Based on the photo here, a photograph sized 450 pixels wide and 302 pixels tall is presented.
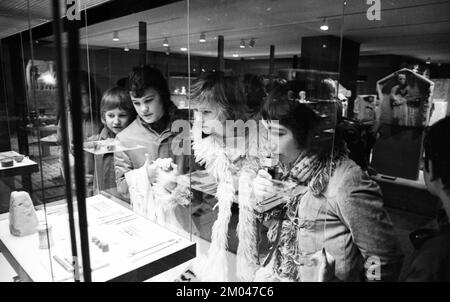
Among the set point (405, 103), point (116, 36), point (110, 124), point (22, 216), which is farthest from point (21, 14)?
point (405, 103)

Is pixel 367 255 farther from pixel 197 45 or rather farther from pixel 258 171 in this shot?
Answer: pixel 197 45

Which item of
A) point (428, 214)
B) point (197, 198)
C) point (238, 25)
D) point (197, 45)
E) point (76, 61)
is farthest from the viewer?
point (197, 198)

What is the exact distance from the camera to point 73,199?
1.84 ft

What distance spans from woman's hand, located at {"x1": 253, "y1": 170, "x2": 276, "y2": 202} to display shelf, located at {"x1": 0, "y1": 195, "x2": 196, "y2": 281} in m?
0.57

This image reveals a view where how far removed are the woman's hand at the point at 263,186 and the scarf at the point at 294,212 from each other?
0.09 meters

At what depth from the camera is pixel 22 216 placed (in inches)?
71.6

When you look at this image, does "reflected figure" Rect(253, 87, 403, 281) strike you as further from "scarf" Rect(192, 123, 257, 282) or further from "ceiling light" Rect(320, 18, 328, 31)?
"ceiling light" Rect(320, 18, 328, 31)

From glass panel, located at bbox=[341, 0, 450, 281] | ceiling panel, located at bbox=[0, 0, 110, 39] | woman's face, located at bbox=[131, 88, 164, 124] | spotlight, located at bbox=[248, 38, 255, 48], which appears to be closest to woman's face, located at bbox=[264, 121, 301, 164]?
glass panel, located at bbox=[341, 0, 450, 281]

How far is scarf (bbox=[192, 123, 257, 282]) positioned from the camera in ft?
5.40

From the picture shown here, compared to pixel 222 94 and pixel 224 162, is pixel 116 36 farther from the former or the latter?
pixel 224 162

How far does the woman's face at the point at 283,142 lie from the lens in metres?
1.39

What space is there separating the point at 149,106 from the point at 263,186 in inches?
41.3
